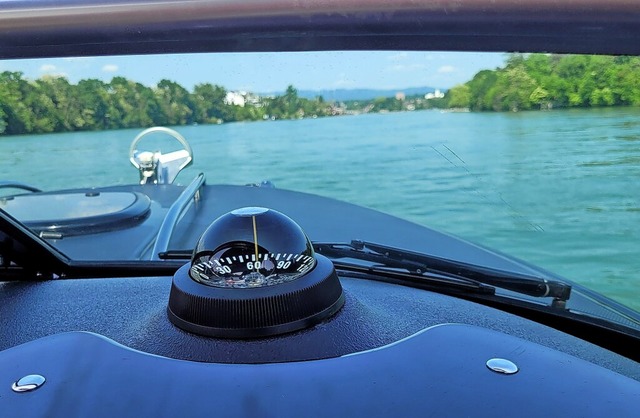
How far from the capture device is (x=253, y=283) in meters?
1.37

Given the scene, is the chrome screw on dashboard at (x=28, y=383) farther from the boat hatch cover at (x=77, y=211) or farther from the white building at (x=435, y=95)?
the boat hatch cover at (x=77, y=211)

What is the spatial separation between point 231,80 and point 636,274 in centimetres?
112

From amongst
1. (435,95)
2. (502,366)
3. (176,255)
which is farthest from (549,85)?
(176,255)

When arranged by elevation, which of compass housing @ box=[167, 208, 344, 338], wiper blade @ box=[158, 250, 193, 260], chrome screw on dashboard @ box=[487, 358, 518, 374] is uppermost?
compass housing @ box=[167, 208, 344, 338]

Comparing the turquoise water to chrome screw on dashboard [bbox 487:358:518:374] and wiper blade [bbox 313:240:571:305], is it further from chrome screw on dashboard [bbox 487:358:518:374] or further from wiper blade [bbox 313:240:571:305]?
chrome screw on dashboard [bbox 487:358:518:374]

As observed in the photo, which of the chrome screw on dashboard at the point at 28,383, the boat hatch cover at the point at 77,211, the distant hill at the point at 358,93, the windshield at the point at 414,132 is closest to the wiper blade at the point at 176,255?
the windshield at the point at 414,132

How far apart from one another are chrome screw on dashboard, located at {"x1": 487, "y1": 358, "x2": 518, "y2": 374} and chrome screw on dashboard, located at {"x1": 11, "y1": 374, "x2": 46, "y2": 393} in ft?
2.51

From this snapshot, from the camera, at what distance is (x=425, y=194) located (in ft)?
6.56

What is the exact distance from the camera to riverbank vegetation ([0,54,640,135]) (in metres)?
1.25

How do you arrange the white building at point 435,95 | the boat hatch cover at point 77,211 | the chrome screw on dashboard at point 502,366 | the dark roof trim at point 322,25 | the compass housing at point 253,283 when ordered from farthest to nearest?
the boat hatch cover at point 77,211, the white building at point 435,95, the compass housing at point 253,283, the chrome screw on dashboard at point 502,366, the dark roof trim at point 322,25

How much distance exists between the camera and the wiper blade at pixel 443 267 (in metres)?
1.80

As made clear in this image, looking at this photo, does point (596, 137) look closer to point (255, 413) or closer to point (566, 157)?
point (566, 157)

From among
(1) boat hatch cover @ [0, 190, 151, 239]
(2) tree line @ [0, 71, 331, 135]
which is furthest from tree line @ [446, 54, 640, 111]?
(1) boat hatch cover @ [0, 190, 151, 239]

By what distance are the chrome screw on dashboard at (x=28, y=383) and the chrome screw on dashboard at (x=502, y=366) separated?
0.76 meters
